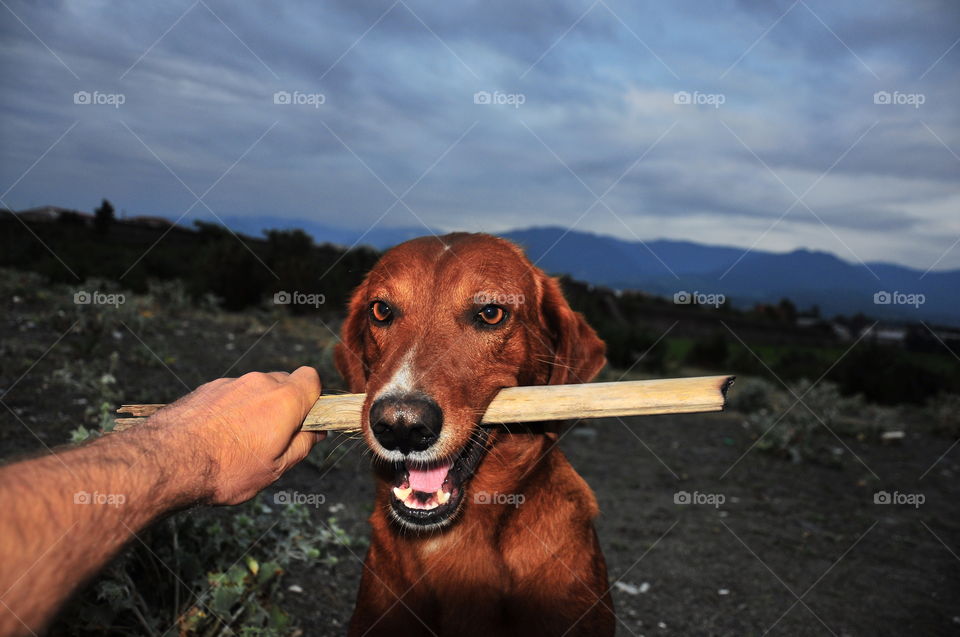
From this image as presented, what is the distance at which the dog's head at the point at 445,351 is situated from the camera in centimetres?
234

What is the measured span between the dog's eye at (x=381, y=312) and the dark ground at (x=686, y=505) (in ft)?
5.75

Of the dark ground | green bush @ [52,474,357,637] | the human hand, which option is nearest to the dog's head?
the human hand

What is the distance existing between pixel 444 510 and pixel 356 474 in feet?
14.0

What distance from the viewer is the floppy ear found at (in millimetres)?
3213

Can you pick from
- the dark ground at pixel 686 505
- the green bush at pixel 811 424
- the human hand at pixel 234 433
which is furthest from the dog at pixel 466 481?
the green bush at pixel 811 424

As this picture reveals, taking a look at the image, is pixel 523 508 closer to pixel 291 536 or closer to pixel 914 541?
pixel 291 536

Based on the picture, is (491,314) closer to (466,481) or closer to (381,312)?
(381,312)

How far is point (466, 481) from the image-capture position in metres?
2.77

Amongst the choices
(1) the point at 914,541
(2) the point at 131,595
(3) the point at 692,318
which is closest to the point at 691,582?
(1) the point at 914,541

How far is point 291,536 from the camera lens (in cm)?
410

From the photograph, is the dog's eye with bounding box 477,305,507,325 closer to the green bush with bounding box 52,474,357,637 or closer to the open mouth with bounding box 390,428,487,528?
the open mouth with bounding box 390,428,487,528

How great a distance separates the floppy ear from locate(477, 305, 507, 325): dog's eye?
17.0 inches

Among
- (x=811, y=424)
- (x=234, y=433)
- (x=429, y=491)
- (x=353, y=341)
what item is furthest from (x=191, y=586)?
(x=811, y=424)

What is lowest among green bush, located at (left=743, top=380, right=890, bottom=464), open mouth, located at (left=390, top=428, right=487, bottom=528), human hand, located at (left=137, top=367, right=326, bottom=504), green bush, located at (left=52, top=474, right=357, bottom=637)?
green bush, located at (left=52, top=474, right=357, bottom=637)
